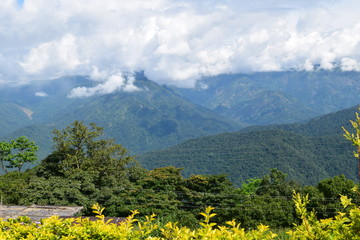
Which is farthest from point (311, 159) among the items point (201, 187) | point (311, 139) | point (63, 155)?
point (63, 155)

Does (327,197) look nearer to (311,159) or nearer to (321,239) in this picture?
(321,239)

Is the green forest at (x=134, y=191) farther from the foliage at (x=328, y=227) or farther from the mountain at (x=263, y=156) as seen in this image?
the mountain at (x=263, y=156)

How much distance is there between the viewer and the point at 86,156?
36.5m

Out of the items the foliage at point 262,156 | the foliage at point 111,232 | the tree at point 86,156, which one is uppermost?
the foliage at point 262,156

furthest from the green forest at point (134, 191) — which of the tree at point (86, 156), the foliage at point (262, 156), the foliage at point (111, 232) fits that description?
the foliage at point (262, 156)

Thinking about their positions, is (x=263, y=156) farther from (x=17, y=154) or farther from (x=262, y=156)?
(x=17, y=154)

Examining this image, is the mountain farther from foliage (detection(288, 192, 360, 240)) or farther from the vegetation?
foliage (detection(288, 192, 360, 240))

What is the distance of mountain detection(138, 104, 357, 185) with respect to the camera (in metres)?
133

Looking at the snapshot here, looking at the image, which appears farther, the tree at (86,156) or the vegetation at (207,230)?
the tree at (86,156)

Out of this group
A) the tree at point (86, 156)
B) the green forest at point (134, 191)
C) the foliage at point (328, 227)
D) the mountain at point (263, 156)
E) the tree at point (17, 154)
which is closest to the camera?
the foliage at point (328, 227)

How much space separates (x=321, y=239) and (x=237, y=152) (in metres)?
157

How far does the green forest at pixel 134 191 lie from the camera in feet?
87.1

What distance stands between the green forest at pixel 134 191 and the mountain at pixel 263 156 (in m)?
86.0

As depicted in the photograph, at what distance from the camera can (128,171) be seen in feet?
129
